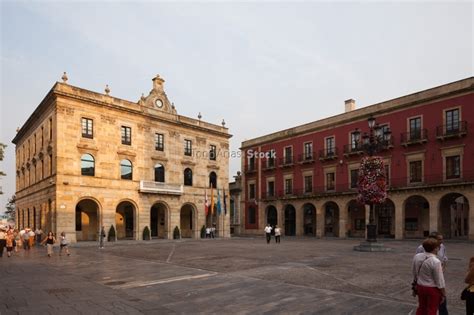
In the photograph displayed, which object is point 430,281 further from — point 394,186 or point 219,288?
point 394,186

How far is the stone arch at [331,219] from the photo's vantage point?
3948cm

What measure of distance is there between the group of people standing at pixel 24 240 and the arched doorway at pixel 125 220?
6573 mm

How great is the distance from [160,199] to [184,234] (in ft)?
21.9

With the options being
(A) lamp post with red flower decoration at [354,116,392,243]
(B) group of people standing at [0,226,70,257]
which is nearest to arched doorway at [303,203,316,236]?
(A) lamp post with red flower decoration at [354,116,392,243]

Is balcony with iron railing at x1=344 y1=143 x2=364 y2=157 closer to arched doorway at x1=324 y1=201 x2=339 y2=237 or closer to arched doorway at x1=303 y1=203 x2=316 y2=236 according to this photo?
arched doorway at x1=324 y1=201 x2=339 y2=237

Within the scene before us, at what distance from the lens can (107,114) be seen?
103ft

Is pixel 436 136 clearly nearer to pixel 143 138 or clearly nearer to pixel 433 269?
pixel 143 138

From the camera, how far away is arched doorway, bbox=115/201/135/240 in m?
34.3

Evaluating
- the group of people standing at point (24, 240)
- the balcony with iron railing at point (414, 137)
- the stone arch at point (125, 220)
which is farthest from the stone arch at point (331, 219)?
the group of people standing at point (24, 240)

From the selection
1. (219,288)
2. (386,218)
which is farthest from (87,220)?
(386,218)

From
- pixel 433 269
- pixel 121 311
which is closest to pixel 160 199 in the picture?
pixel 121 311

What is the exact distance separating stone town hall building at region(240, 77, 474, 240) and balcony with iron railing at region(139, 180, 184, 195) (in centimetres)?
1216

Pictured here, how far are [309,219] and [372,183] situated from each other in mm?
24348

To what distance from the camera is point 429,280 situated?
5160 mm
